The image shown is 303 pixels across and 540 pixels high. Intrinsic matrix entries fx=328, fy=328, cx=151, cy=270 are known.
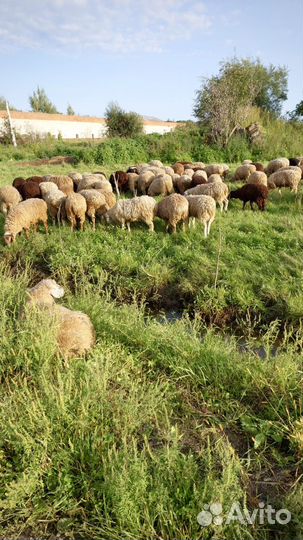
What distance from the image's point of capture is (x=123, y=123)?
2677 cm

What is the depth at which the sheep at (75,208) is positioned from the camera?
8.20 metres

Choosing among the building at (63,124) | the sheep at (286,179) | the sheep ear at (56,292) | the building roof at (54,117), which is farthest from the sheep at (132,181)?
the building roof at (54,117)

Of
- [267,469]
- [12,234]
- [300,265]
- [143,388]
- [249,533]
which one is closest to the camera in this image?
[249,533]

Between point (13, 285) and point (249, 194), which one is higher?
point (249, 194)

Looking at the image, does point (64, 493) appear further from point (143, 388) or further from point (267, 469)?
point (267, 469)

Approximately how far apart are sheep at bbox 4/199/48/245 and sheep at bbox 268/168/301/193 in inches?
292

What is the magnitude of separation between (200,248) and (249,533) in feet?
18.0

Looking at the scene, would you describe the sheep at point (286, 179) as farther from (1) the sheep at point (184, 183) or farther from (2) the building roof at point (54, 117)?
(2) the building roof at point (54, 117)

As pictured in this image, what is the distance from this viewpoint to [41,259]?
729 cm

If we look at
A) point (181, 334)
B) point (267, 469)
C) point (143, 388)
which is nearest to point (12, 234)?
point (181, 334)

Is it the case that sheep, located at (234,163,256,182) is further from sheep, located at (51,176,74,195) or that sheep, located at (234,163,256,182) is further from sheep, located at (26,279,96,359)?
sheep, located at (26,279,96,359)

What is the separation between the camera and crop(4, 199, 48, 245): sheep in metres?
7.81

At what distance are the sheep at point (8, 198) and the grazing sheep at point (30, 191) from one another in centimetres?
31

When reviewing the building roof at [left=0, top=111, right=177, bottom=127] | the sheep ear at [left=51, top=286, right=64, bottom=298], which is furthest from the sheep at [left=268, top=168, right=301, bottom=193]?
the building roof at [left=0, top=111, right=177, bottom=127]
